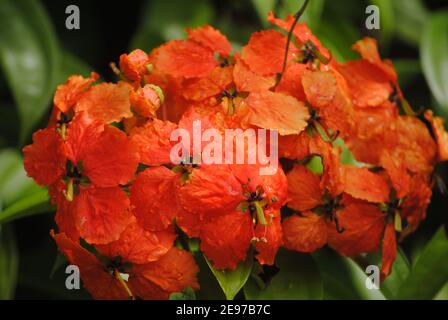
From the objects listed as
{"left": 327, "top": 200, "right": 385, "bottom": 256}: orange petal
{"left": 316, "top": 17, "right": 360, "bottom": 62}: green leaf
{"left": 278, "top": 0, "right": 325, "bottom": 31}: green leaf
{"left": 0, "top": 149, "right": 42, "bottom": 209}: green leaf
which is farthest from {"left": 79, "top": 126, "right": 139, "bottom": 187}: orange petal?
{"left": 316, "top": 17, "right": 360, "bottom": 62}: green leaf

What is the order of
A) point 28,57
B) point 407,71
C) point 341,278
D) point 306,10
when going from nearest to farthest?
point 341,278
point 306,10
point 28,57
point 407,71

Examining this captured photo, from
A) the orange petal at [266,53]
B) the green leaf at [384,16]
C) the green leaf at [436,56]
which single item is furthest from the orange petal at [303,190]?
the green leaf at [384,16]

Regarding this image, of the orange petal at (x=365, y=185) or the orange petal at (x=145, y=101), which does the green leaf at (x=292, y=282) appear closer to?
the orange petal at (x=365, y=185)

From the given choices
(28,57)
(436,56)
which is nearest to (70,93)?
(28,57)

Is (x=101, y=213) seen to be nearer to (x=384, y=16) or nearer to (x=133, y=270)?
(x=133, y=270)

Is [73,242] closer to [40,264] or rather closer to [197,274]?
[197,274]
